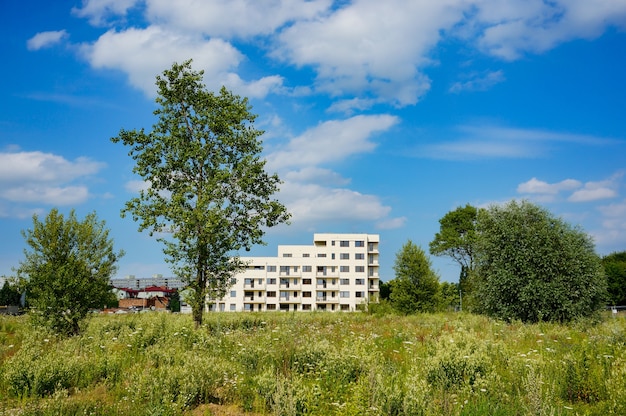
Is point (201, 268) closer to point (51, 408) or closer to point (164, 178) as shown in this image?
point (164, 178)

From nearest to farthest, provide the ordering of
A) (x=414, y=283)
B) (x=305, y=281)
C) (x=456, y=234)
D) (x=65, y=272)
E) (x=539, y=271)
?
(x=65, y=272), (x=539, y=271), (x=414, y=283), (x=456, y=234), (x=305, y=281)

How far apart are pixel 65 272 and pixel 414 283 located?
29708 millimetres

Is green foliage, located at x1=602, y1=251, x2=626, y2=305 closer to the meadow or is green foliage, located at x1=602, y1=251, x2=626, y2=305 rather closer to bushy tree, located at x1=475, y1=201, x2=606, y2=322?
bushy tree, located at x1=475, y1=201, x2=606, y2=322

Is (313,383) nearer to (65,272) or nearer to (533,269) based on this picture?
(65,272)

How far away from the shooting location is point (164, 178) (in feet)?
71.5

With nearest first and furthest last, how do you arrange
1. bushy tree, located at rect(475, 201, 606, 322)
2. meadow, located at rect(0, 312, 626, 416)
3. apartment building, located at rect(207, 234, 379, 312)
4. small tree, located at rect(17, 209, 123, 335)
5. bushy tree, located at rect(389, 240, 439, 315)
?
meadow, located at rect(0, 312, 626, 416) < small tree, located at rect(17, 209, 123, 335) < bushy tree, located at rect(475, 201, 606, 322) < bushy tree, located at rect(389, 240, 439, 315) < apartment building, located at rect(207, 234, 379, 312)

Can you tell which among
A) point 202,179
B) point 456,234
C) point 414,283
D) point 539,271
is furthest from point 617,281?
point 202,179

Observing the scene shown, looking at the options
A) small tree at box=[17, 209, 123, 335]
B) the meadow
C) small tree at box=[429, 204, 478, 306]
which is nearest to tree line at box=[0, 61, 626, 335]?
small tree at box=[17, 209, 123, 335]

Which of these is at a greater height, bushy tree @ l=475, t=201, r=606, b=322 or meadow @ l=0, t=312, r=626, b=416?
bushy tree @ l=475, t=201, r=606, b=322

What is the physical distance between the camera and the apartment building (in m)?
95.4

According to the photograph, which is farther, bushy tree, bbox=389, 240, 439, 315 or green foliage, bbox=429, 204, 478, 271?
green foliage, bbox=429, 204, 478, 271

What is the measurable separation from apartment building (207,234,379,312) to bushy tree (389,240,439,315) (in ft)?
176

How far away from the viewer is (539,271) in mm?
28391

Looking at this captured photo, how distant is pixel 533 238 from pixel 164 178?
69.9ft
